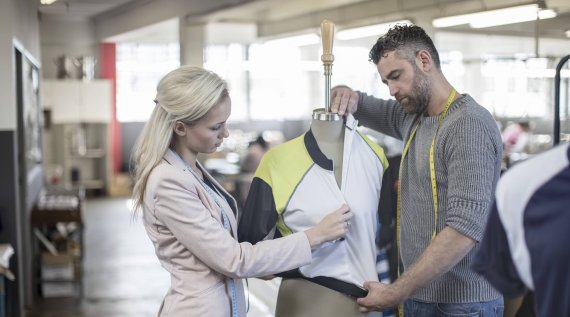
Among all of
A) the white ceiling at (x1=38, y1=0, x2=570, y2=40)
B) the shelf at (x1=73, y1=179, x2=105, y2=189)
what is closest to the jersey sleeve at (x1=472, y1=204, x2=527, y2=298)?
the white ceiling at (x1=38, y1=0, x2=570, y2=40)

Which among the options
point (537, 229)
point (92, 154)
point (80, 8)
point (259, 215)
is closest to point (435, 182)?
point (259, 215)

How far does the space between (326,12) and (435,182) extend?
636 centimetres

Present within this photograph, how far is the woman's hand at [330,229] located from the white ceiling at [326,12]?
274cm

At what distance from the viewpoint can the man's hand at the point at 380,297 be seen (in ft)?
7.07

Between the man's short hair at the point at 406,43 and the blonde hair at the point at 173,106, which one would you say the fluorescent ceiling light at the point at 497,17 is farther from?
the blonde hair at the point at 173,106

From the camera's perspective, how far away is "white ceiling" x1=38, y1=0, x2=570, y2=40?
16.1ft

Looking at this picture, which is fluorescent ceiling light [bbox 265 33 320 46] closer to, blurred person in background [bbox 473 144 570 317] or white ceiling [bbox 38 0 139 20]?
white ceiling [bbox 38 0 139 20]

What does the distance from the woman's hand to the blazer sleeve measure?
0.03 meters

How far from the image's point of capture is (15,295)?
5664 mm

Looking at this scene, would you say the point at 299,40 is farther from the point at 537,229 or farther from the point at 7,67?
the point at 537,229

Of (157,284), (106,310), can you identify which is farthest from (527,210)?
(157,284)

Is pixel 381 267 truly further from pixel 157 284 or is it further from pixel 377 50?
pixel 157 284

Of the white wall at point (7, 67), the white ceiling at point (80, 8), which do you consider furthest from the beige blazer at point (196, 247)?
the white ceiling at point (80, 8)

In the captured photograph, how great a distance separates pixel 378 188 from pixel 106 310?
4.70 m
